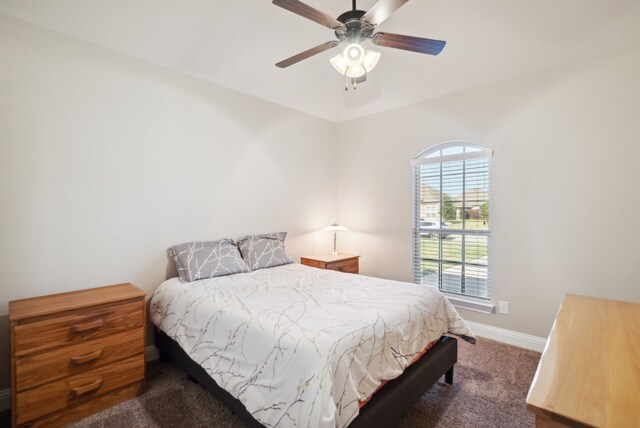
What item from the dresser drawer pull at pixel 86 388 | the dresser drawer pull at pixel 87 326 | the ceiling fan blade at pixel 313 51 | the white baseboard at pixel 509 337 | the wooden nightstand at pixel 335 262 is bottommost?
the white baseboard at pixel 509 337

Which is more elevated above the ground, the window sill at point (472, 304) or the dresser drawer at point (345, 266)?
the dresser drawer at point (345, 266)

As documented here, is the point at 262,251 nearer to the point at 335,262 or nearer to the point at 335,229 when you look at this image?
the point at 335,262

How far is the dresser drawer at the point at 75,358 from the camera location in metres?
1.74

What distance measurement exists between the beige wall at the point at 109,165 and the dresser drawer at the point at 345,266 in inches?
36.0

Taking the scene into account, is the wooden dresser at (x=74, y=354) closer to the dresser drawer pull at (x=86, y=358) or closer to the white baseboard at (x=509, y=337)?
the dresser drawer pull at (x=86, y=358)

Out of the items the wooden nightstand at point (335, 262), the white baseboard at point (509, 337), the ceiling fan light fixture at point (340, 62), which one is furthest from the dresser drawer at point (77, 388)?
the white baseboard at point (509, 337)

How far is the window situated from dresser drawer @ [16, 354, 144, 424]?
2.90 meters

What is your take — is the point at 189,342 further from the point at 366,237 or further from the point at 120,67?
the point at 366,237

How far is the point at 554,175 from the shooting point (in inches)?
108

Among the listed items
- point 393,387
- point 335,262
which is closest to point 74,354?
point 393,387

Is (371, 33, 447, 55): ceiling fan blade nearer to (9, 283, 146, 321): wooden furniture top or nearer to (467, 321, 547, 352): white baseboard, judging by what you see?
(9, 283, 146, 321): wooden furniture top

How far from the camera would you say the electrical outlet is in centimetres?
302

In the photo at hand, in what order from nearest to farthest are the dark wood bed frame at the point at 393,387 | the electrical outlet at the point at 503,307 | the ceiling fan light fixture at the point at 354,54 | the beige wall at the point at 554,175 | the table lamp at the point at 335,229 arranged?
the dark wood bed frame at the point at 393,387 < the ceiling fan light fixture at the point at 354,54 < the beige wall at the point at 554,175 < the electrical outlet at the point at 503,307 < the table lamp at the point at 335,229

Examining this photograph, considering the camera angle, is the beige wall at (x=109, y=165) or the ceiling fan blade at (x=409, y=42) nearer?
the ceiling fan blade at (x=409, y=42)
